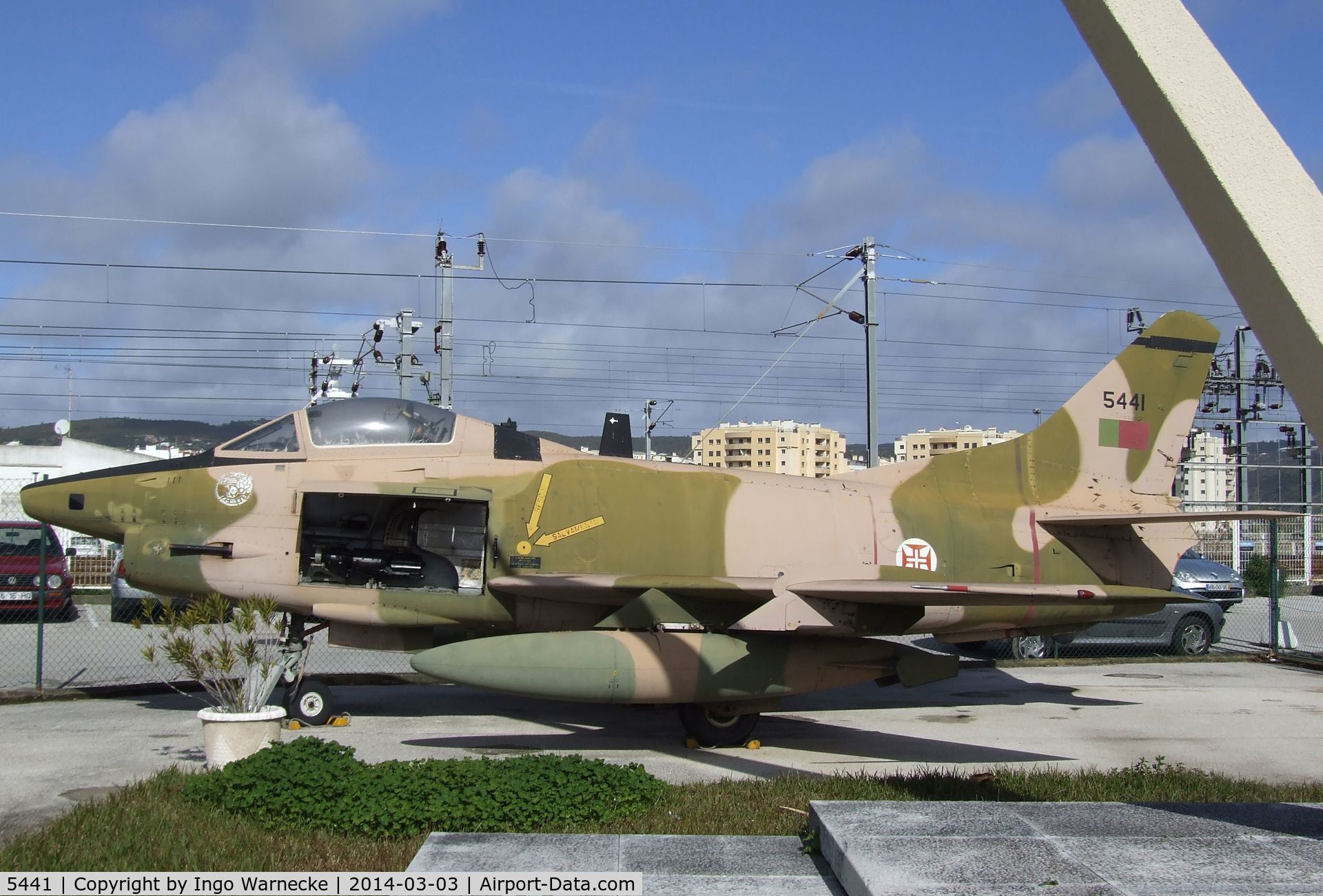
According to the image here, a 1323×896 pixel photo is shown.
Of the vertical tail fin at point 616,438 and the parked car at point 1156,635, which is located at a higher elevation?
the vertical tail fin at point 616,438

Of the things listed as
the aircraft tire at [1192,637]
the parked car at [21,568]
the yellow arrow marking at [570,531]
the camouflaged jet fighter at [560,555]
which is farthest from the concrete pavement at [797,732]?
the parked car at [21,568]

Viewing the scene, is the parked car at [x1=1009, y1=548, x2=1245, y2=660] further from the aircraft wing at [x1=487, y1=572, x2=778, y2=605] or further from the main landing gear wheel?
the aircraft wing at [x1=487, y1=572, x2=778, y2=605]

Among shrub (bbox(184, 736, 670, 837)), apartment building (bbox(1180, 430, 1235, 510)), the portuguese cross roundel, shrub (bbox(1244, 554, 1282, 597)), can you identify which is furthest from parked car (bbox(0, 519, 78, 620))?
apartment building (bbox(1180, 430, 1235, 510))

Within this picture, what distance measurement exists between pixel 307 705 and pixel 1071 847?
8.50 m

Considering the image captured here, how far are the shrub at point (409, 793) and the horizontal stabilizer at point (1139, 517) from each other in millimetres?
7272

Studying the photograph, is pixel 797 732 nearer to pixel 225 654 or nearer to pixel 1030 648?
pixel 225 654

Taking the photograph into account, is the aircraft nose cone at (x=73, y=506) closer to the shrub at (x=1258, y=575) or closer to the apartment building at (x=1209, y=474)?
the shrub at (x=1258, y=575)

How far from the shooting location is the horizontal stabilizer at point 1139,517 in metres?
11.6

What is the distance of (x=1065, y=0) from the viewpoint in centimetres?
605

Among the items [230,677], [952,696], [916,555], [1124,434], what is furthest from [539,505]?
[1124,434]

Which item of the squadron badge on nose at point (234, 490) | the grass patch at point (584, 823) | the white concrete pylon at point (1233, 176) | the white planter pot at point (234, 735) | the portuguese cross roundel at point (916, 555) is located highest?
the white concrete pylon at point (1233, 176)

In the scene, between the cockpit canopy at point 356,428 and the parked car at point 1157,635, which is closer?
the cockpit canopy at point 356,428

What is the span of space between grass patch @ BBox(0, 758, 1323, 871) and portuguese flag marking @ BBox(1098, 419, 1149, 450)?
5.16m

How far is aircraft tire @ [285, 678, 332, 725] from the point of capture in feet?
38.1
